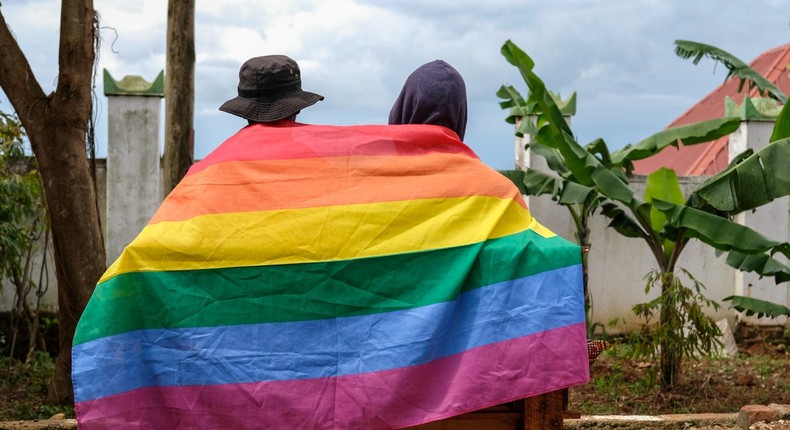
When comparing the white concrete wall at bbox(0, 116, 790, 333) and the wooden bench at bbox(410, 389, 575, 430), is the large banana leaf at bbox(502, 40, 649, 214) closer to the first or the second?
the white concrete wall at bbox(0, 116, 790, 333)

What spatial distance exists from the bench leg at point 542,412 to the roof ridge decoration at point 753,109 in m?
8.54

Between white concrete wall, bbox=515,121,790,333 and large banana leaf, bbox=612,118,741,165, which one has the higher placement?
large banana leaf, bbox=612,118,741,165

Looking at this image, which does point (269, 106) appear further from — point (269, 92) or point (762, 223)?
point (762, 223)

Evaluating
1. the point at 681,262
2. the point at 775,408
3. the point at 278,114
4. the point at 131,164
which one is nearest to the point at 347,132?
the point at 278,114

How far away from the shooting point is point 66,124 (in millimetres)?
6520

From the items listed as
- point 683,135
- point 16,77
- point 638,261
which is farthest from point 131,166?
point 638,261

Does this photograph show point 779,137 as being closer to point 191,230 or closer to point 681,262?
point 681,262

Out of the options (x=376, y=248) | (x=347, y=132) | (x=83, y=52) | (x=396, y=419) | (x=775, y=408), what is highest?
(x=83, y=52)

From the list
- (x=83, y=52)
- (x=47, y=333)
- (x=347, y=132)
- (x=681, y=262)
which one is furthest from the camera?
(x=681, y=262)

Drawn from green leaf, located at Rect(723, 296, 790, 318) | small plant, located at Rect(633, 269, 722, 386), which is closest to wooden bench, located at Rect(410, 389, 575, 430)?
small plant, located at Rect(633, 269, 722, 386)

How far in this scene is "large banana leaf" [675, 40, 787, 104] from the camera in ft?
30.6

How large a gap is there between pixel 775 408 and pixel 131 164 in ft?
20.4

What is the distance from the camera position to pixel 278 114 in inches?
131

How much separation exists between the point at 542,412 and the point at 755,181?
4.27m
